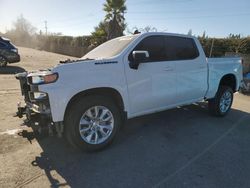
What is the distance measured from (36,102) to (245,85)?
9373 mm

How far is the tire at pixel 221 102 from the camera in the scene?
6297 mm

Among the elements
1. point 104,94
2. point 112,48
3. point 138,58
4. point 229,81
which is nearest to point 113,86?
point 104,94

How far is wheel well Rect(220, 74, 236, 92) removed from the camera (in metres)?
6.50

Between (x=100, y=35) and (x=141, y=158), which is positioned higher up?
(x=100, y=35)

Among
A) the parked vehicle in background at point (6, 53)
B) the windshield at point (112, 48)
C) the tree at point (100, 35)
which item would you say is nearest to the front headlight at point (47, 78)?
the windshield at point (112, 48)

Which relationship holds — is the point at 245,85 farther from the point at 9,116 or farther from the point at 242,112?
the point at 9,116

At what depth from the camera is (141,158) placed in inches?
160

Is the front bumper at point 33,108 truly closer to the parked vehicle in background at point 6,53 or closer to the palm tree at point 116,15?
the parked vehicle in background at point 6,53

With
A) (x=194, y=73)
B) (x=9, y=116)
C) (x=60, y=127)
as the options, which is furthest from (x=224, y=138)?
(x=9, y=116)

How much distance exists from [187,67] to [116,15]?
25.0 meters

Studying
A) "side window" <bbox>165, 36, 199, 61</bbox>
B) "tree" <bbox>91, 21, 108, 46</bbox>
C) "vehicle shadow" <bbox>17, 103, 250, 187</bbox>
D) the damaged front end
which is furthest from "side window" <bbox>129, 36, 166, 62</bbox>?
"tree" <bbox>91, 21, 108, 46</bbox>

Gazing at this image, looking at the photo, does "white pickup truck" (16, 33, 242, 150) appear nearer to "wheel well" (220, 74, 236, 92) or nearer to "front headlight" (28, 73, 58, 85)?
"front headlight" (28, 73, 58, 85)

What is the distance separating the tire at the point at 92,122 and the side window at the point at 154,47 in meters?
1.21

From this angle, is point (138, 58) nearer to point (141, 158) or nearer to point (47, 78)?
point (47, 78)
